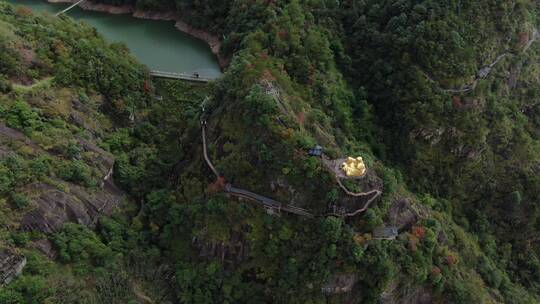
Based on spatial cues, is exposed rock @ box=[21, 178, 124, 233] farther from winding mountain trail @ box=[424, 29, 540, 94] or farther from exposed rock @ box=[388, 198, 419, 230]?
winding mountain trail @ box=[424, 29, 540, 94]

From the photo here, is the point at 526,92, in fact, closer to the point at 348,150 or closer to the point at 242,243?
the point at 348,150

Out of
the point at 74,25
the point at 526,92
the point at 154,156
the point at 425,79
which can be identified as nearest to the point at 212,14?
the point at 74,25

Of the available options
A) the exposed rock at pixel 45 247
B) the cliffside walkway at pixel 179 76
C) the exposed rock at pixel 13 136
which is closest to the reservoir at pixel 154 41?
the cliffside walkway at pixel 179 76

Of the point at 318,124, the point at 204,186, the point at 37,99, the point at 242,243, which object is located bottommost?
the point at 242,243

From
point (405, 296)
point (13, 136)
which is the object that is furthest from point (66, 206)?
point (405, 296)

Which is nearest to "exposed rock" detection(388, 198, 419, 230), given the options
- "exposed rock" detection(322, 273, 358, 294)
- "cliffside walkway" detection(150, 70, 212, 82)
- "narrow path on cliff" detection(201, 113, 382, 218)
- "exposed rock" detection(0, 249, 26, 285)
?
"narrow path on cliff" detection(201, 113, 382, 218)

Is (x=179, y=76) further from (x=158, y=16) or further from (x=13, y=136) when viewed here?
(x=13, y=136)

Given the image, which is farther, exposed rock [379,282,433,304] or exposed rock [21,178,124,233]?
exposed rock [379,282,433,304]

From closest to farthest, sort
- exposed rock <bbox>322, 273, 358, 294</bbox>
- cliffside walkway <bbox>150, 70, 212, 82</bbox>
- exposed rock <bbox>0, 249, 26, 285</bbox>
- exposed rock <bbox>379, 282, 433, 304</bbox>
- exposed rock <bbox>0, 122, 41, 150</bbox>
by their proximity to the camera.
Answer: exposed rock <bbox>0, 249, 26, 285</bbox> → exposed rock <bbox>0, 122, 41, 150</bbox> → exposed rock <bbox>322, 273, 358, 294</bbox> → exposed rock <bbox>379, 282, 433, 304</bbox> → cliffside walkway <bbox>150, 70, 212, 82</bbox>

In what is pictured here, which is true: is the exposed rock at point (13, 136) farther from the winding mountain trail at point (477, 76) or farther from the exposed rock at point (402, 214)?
the winding mountain trail at point (477, 76)
